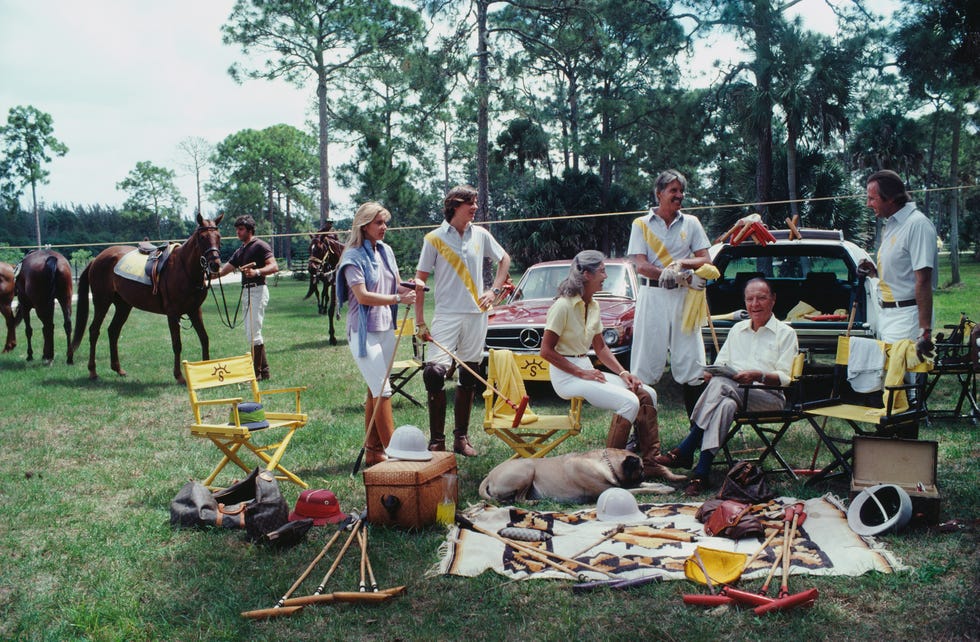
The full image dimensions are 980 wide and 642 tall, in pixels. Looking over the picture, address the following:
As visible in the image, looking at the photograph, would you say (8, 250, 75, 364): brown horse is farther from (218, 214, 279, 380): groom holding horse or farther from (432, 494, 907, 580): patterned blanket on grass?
(432, 494, 907, 580): patterned blanket on grass

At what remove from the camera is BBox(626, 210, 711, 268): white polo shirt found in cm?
630

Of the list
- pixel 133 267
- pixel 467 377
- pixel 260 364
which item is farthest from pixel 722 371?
pixel 133 267

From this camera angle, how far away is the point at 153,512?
5.12 meters

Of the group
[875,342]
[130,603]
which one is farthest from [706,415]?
[130,603]

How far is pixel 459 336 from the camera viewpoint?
631cm

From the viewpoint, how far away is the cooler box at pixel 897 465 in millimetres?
4598

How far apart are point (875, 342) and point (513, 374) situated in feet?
8.48

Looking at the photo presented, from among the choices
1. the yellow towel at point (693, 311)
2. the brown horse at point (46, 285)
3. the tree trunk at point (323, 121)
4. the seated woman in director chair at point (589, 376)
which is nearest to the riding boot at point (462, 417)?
the seated woman in director chair at point (589, 376)

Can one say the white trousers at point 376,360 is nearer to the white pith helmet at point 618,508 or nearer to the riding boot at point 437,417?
the riding boot at point 437,417

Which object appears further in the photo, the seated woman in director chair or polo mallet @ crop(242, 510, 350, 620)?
the seated woman in director chair

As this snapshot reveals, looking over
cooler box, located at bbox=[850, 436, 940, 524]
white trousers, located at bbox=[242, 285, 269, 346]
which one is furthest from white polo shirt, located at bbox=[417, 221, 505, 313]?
white trousers, located at bbox=[242, 285, 269, 346]

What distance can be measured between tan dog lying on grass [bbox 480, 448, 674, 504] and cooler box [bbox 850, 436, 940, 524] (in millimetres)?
1184

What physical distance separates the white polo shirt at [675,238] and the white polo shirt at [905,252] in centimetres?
130

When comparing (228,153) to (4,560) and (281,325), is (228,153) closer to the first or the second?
(281,325)
